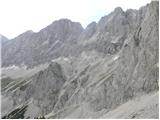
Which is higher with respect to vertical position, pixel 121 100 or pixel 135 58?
pixel 135 58

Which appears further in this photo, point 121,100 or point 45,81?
point 45,81

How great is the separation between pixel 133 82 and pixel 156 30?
1236cm

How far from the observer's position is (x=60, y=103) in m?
106

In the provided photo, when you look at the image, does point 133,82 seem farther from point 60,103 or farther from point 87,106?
point 60,103

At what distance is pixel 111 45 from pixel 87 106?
360ft

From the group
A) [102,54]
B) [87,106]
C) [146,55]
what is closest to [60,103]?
[87,106]

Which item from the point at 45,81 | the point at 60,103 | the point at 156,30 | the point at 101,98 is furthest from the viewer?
the point at 45,81

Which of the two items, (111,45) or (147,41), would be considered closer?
(147,41)

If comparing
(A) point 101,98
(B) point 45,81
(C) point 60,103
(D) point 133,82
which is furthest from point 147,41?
(B) point 45,81

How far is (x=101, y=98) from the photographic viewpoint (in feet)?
269

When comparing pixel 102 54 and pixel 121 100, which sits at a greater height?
pixel 102 54

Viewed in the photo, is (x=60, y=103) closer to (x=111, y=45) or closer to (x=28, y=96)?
(x=28, y=96)

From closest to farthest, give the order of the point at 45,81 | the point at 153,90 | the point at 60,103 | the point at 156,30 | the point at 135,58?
the point at 153,90 < the point at 156,30 < the point at 135,58 < the point at 60,103 < the point at 45,81

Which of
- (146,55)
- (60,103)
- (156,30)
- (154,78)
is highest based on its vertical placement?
(156,30)
